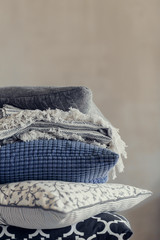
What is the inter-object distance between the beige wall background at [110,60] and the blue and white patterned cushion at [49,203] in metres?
0.93

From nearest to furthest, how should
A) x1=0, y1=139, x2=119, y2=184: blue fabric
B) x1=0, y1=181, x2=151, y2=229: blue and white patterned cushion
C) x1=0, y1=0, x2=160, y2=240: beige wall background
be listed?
x1=0, y1=181, x2=151, y2=229: blue and white patterned cushion < x1=0, y1=139, x2=119, y2=184: blue fabric < x1=0, y1=0, x2=160, y2=240: beige wall background

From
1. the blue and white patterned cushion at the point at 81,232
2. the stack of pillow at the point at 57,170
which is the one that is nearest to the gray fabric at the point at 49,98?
the stack of pillow at the point at 57,170

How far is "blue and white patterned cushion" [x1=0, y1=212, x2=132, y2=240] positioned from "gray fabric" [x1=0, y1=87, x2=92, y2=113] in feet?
0.93

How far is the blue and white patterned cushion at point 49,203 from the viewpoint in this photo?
1.89ft

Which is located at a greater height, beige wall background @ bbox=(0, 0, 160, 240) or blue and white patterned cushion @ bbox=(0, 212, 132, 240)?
beige wall background @ bbox=(0, 0, 160, 240)

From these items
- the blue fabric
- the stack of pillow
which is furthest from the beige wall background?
the blue fabric

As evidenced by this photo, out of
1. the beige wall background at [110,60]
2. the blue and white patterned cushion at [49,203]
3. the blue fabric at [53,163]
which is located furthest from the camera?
the beige wall background at [110,60]

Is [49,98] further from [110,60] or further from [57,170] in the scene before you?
[110,60]

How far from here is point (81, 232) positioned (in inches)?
26.2

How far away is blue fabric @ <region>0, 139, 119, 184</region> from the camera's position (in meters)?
0.72

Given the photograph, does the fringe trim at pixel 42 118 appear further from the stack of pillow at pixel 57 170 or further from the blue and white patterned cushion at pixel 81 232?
the blue and white patterned cushion at pixel 81 232

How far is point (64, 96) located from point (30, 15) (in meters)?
0.90

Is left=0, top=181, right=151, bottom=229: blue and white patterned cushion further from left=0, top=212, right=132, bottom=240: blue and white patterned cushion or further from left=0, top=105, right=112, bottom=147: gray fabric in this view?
left=0, top=105, right=112, bottom=147: gray fabric

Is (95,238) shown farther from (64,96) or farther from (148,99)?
(148,99)
